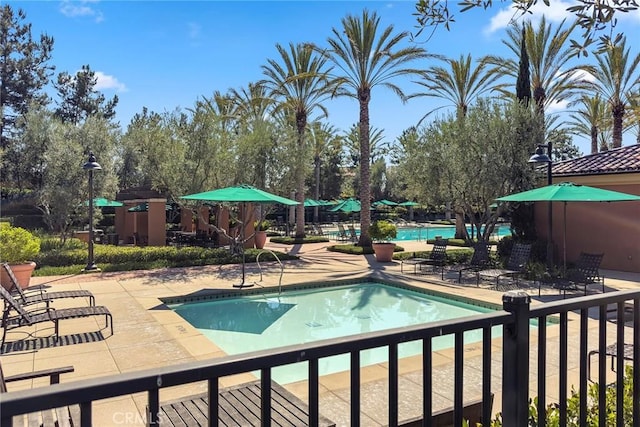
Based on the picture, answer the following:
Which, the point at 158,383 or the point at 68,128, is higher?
the point at 68,128

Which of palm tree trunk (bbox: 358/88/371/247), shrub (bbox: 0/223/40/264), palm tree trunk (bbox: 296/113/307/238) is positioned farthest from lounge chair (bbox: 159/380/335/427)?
palm tree trunk (bbox: 358/88/371/247)

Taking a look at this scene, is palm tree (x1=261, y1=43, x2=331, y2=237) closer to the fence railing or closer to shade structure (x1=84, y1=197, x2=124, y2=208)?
shade structure (x1=84, y1=197, x2=124, y2=208)

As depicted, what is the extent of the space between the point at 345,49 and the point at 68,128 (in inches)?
563

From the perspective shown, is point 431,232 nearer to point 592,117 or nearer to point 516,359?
point 592,117

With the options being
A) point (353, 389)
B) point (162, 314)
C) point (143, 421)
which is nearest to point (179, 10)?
point (162, 314)

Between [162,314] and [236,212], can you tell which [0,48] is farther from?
[162,314]

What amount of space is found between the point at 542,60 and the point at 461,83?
3.71 metres

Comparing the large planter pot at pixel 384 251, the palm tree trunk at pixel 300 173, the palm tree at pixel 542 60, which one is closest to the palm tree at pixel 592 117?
the palm tree at pixel 542 60

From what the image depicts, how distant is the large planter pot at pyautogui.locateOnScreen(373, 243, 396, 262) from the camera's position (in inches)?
662

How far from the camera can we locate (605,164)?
50.1ft

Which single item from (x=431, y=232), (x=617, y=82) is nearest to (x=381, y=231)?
(x=617, y=82)

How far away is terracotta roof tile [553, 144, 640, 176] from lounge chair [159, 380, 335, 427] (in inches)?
558

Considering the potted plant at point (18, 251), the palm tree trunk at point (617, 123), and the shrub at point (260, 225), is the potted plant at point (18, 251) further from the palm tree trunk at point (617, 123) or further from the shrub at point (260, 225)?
the palm tree trunk at point (617, 123)

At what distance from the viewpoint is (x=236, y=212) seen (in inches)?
856
